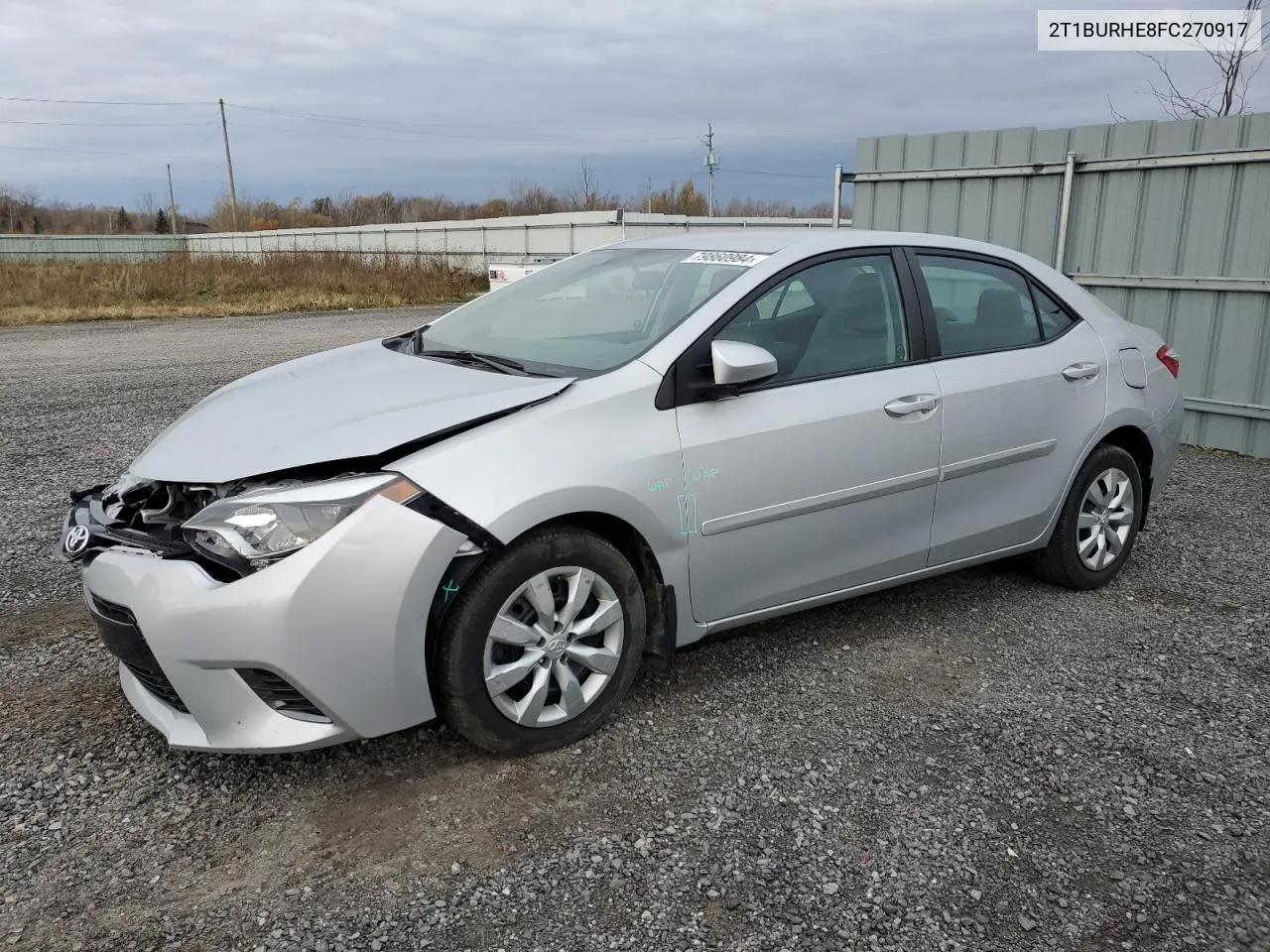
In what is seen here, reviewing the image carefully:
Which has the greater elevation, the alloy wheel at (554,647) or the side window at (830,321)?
the side window at (830,321)

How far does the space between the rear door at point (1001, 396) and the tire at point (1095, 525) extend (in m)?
0.15

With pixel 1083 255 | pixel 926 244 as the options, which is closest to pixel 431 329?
pixel 926 244

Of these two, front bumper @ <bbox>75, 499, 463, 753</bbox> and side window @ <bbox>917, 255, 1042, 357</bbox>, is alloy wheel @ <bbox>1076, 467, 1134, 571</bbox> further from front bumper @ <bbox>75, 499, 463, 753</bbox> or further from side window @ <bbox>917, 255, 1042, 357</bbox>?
front bumper @ <bbox>75, 499, 463, 753</bbox>

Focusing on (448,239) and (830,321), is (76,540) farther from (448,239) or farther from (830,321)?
(448,239)

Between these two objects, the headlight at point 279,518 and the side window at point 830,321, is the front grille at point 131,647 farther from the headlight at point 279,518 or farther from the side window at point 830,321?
the side window at point 830,321

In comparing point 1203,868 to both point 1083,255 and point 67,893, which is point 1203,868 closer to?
point 67,893

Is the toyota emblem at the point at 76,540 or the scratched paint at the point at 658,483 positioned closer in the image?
the toyota emblem at the point at 76,540

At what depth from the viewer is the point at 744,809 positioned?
2.97 meters

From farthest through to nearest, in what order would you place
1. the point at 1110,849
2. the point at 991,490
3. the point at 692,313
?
the point at 991,490, the point at 692,313, the point at 1110,849

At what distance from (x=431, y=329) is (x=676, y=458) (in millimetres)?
1600

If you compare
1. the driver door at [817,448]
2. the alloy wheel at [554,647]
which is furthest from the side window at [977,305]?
the alloy wheel at [554,647]

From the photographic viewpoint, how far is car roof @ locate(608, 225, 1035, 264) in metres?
3.93

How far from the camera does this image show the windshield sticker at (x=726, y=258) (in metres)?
3.77

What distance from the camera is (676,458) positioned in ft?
10.8
